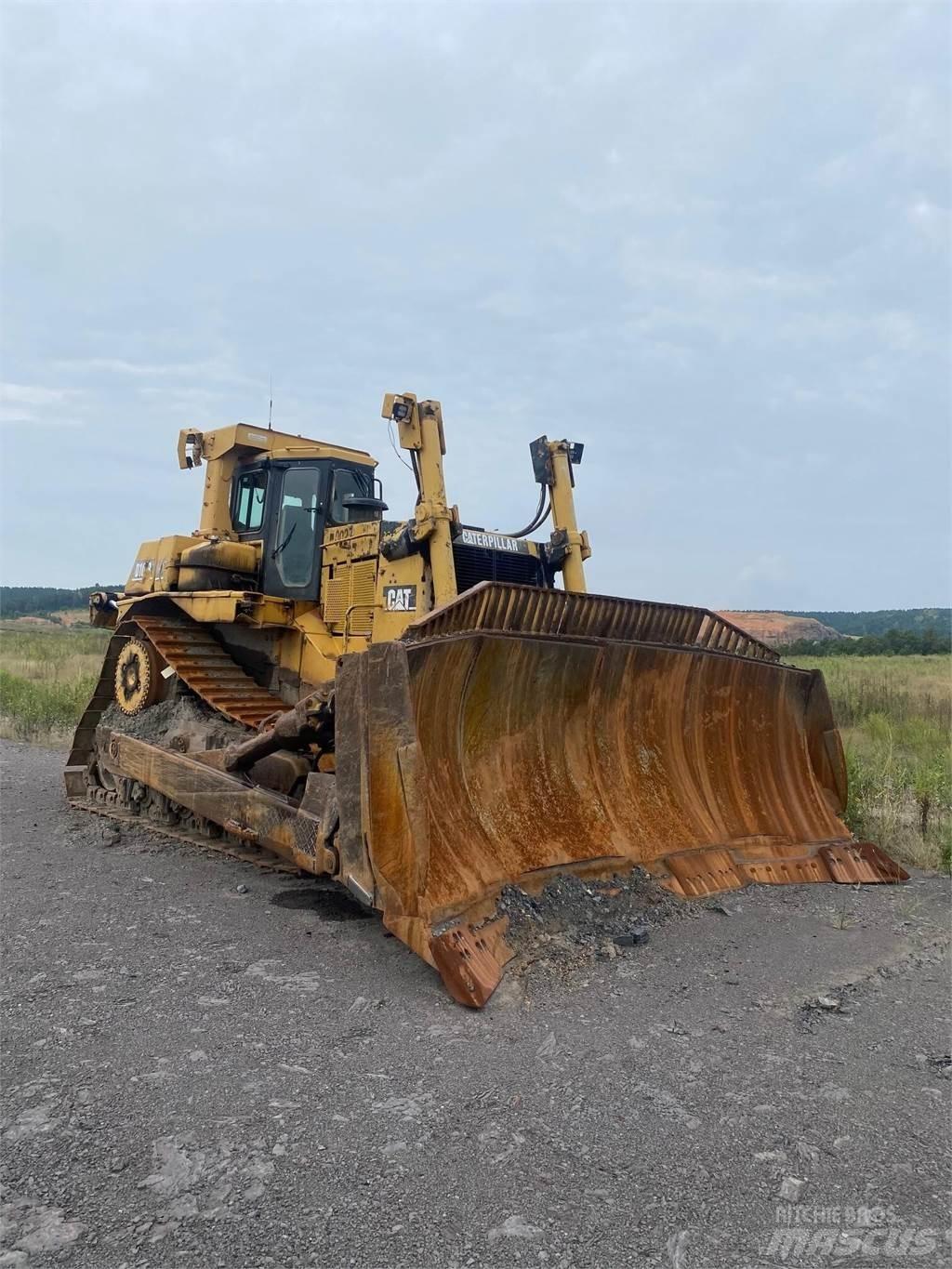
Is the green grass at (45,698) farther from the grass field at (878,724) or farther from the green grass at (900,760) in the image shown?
the green grass at (900,760)

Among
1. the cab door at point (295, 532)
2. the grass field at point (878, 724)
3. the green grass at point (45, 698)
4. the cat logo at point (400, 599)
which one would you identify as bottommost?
the green grass at point (45, 698)

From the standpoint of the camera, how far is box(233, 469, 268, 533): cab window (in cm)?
801

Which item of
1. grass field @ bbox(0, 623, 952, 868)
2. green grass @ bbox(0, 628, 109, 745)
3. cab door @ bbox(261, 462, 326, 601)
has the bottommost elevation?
green grass @ bbox(0, 628, 109, 745)

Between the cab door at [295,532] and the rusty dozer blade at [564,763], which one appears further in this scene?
the cab door at [295,532]

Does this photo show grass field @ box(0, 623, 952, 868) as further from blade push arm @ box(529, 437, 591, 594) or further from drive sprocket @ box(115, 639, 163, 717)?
drive sprocket @ box(115, 639, 163, 717)

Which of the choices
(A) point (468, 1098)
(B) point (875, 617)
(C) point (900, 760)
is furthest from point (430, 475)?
(B) point (875, 617)

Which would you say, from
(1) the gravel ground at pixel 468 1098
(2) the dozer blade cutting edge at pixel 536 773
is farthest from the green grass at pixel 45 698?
(1) the gravel ground at pixel 468 1098

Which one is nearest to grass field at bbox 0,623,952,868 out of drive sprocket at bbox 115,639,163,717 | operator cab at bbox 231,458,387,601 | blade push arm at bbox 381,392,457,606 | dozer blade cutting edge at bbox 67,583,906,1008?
dozer blade cutting edge at bbox 67,583,906,1008

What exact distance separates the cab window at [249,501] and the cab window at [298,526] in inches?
13.7

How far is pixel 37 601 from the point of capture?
93500 millimetres

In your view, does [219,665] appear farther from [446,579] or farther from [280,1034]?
[280,1034]

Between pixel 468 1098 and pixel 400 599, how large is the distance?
417 cm

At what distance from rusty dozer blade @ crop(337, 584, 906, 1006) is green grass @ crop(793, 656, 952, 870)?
0.88 meters

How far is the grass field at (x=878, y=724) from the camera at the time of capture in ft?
23.0
